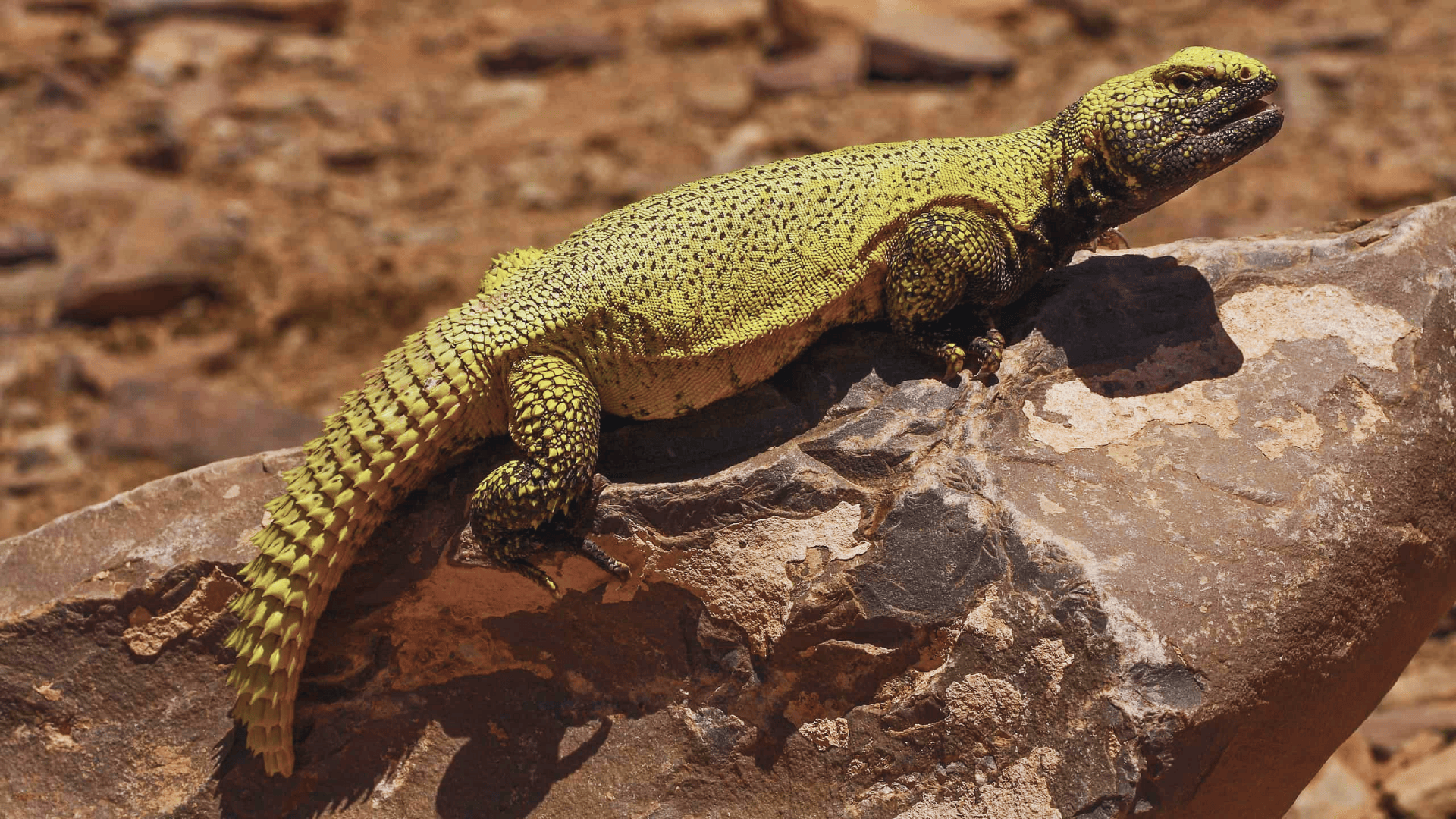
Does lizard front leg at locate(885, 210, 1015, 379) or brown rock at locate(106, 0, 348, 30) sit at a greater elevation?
lizard front leg at locate(885, 210, 1015, 379)

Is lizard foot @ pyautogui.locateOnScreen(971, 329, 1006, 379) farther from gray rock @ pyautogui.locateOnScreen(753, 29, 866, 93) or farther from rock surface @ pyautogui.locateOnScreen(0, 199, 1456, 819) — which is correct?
gray rock @ pyautogui.locateOnScreen(753, 29, 866, 93)

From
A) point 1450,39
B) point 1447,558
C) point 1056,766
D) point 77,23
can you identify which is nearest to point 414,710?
point 1056,766

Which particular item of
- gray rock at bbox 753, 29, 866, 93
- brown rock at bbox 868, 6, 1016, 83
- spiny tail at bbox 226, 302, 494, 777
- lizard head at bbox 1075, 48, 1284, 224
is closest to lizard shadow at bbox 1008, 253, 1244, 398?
lizard head at bbox 1075, 48, 1284, 224

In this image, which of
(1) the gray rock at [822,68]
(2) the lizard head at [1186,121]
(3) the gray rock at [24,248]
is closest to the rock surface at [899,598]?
(2) the lizard head at [1186,121]

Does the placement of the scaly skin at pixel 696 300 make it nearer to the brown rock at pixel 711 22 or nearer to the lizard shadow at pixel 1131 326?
the lizard shadow at pixel 1131 326

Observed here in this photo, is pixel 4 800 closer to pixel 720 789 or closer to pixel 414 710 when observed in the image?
pixel 414 710

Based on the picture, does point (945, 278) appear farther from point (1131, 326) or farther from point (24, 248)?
point (24, 248)
